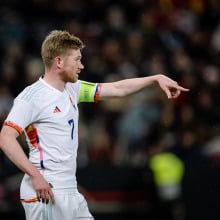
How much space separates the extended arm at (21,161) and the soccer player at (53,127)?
0.16ft

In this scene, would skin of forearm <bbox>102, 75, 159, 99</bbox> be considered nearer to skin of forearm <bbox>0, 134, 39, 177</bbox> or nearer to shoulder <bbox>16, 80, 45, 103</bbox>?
shoulder <bbox>16, 80, 45, 103</bbox>

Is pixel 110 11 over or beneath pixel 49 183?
over

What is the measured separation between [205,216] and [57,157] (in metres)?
5.48

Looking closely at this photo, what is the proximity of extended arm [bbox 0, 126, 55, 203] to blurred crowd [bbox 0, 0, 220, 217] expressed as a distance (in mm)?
5399

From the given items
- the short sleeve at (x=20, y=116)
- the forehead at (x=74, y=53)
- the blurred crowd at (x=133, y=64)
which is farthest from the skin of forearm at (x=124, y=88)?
the blurred crowd at (x=133, y=64)

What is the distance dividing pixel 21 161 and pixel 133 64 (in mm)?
7434

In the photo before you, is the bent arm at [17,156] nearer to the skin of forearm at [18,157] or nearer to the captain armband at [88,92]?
the skin of forearm at [18,157]

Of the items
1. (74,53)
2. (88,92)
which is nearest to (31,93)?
(74,53)

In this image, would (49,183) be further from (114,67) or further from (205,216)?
(114,67)

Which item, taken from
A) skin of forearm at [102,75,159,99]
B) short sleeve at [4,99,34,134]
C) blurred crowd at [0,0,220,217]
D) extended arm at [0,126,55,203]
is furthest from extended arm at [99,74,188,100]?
blurred crowd at [0,0,220,217]

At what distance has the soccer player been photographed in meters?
6.40

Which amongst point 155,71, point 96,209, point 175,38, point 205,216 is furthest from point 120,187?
point 175,38

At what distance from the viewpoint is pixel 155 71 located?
12977mm

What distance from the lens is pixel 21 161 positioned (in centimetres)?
612
